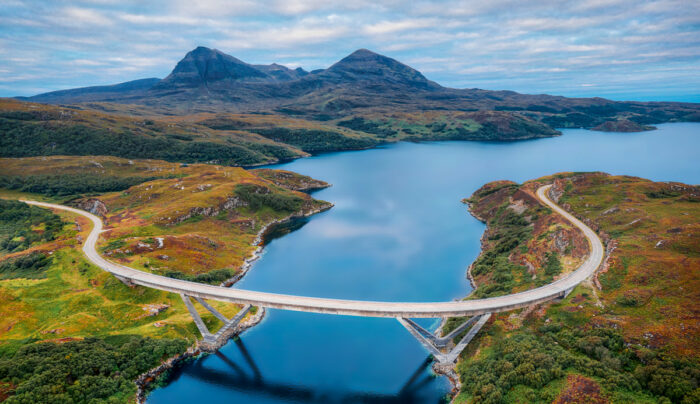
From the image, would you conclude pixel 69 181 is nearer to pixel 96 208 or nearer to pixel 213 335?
pixel 96 208

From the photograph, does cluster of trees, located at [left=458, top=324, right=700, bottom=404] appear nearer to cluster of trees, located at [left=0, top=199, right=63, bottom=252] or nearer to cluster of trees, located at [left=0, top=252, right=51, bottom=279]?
cluster of trees, located at [left=0, top=252, right=51, bottom=279]

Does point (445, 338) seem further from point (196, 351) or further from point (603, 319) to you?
point (196, 351)

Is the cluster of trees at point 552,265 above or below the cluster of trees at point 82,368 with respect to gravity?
above

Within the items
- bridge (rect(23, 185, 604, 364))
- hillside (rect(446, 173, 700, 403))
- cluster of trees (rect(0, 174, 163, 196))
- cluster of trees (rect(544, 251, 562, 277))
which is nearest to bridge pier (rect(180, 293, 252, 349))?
bridge (rect(23, 185, 604, 364))

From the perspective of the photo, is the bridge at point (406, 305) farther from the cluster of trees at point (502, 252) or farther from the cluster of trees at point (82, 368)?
the cluster of trees at point (502, 252)

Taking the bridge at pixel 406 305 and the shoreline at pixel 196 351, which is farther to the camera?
the bridge at pixel 406 305

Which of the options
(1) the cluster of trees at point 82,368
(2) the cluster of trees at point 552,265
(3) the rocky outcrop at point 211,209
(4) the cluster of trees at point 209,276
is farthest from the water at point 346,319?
(3) the rocky outcrop at point 211,209

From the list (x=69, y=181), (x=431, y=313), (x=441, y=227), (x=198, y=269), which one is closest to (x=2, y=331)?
(x=198, y=269)

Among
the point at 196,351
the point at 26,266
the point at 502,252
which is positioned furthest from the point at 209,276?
the point at 502,252
